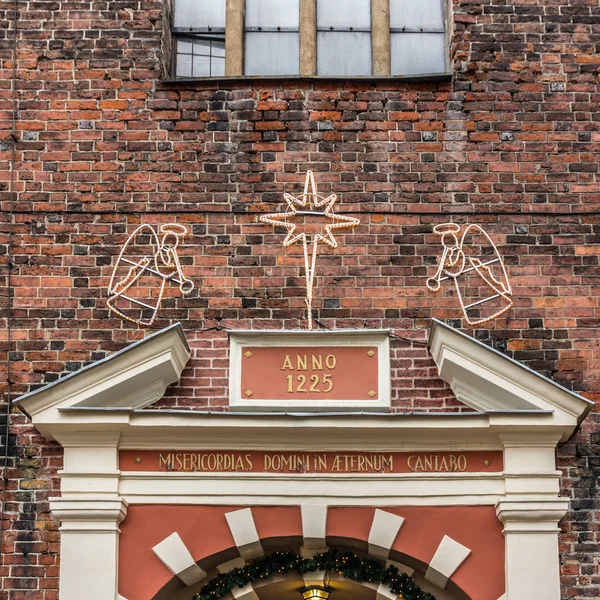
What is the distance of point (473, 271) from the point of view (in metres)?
8.85

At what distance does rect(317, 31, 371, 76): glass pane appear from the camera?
9648mm

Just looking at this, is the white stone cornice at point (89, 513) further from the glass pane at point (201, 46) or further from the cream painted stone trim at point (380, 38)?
the cream painted stone trim at point (380, 38)

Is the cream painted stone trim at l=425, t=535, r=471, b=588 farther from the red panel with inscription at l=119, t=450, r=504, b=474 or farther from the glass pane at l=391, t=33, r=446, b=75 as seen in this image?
the glass pane at l=391, t=33, r=446, b=75

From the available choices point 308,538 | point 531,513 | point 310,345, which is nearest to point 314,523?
point 308,538

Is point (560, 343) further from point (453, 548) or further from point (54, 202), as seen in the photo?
point (54, 202)

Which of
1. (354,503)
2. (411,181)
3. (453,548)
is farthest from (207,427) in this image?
(411,181)

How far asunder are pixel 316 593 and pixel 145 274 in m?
2.37

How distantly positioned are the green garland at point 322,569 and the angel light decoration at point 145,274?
173 cm

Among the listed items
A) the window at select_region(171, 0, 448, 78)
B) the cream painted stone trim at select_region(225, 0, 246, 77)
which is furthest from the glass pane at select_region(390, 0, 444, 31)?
the cream painted stone trim at select_region(225, 0, 246, 77)

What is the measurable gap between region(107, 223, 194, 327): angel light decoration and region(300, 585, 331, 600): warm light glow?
2.01 metres

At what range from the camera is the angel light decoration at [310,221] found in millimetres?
8898

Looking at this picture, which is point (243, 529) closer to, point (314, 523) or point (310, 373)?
point (314, 523)

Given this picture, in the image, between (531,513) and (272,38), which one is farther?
(272,38)

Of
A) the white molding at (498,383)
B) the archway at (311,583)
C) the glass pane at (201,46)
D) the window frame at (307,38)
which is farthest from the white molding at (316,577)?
the glass pane at (201,46)
